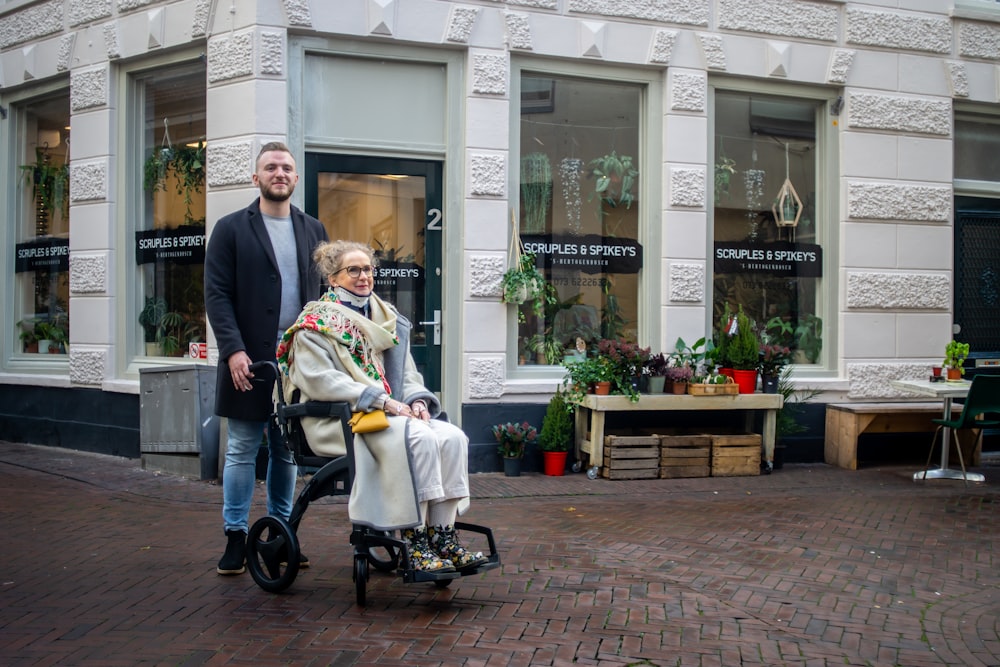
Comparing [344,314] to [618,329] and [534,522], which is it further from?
[618,329]

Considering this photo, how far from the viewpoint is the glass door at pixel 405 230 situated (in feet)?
27.9

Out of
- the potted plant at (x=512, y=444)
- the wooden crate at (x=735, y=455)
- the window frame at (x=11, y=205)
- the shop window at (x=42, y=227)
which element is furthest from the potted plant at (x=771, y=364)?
the window frame at (x=11, y=205)

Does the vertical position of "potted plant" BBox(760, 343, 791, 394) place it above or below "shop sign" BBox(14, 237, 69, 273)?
below

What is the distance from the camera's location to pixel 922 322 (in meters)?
9.69

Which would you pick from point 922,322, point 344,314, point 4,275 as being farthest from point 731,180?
point 4,275

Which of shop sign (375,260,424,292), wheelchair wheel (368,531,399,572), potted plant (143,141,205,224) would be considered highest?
potted plant (143,141,205,224)

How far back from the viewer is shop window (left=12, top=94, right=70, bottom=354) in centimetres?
988

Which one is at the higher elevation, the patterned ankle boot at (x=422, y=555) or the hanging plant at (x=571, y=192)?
the hanging plant at (x=571, y=192)

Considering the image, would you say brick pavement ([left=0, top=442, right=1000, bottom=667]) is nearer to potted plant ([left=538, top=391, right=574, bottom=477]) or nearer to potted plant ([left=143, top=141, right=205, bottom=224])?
potted plant ([left=538, top=391, right=574, bottom=477])

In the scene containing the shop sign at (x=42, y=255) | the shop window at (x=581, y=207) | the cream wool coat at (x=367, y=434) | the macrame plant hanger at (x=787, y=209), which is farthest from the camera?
the shop sign at (x=42, y=255)

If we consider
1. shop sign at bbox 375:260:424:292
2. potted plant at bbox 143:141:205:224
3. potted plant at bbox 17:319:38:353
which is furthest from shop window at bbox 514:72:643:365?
potted plant at bbox 17:319:38:353

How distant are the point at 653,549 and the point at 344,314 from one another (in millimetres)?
2311

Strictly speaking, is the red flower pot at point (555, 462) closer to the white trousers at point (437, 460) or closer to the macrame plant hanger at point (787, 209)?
the macrame plant hanger at point (787, 209)

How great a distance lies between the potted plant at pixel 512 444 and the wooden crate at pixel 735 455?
150cm
